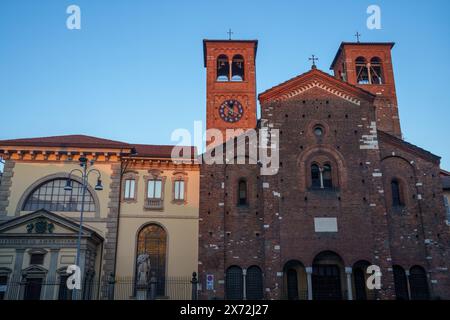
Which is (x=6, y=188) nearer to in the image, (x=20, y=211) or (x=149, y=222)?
(x=20, y=211)

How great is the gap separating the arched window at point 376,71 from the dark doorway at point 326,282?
20.5 meters

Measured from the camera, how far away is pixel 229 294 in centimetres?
2527

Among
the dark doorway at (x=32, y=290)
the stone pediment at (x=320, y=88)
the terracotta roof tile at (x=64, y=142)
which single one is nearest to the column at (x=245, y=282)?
the stone pediment at (x=320, y=88)

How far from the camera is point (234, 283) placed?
25.5 meters

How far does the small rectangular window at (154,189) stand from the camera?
98.2 ft

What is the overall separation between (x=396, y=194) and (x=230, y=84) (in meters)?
18.4

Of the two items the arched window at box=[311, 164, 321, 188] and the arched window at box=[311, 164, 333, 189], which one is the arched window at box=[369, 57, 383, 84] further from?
the arched window at box=[311, 164, 321, 188]

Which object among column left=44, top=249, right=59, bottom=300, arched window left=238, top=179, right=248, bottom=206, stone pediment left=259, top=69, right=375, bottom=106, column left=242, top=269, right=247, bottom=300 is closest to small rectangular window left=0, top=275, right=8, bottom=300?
column left=44, top=249, right=59, bottom=300

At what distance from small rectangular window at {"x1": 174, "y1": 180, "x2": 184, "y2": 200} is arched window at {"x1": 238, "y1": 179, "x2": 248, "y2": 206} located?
478 centimetres

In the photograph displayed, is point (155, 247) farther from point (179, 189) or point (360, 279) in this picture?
point (360, 279)

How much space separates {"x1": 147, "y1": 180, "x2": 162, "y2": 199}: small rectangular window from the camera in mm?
29945

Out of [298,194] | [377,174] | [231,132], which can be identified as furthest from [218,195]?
Answer: [231,132]

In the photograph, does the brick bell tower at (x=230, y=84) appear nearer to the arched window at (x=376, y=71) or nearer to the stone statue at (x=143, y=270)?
the arched window at (x=376, y=71)
